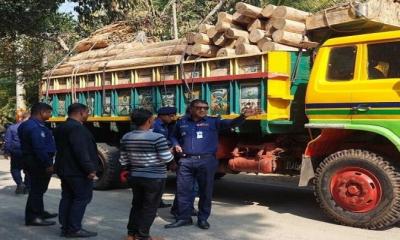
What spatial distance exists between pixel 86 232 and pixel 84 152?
907mm

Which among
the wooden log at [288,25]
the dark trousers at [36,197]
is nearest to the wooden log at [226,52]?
the wooden log at [288,25]

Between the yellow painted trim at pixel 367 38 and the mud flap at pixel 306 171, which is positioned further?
the mud flap at pixel 306 171

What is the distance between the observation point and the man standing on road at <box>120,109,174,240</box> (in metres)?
5.53

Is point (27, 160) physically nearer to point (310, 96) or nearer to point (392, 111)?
point (310, 96)

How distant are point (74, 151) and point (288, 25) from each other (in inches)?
134

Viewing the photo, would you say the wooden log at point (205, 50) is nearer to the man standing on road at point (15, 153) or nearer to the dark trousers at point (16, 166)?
the man standing on road at point (15, 153)

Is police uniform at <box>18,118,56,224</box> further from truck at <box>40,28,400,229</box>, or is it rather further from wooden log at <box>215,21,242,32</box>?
wooden log at <box>215,21,242,32</box>

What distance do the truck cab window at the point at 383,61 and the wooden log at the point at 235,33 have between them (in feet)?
6.43

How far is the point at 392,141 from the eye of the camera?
623 cm

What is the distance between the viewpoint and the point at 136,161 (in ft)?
18.2

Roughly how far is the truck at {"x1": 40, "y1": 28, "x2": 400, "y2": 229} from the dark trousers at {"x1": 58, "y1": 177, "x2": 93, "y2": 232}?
243 centimetres

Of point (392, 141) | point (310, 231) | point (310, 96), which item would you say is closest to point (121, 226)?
point (310, 231)

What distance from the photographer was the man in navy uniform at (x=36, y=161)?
268 inches

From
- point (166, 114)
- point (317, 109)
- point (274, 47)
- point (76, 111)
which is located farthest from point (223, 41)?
point (76, 111)
